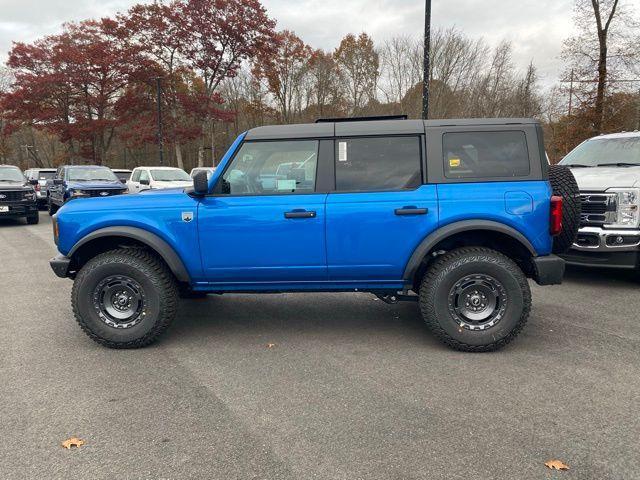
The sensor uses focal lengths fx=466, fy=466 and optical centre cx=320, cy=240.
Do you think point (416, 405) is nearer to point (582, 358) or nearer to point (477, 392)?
point (477, 392)

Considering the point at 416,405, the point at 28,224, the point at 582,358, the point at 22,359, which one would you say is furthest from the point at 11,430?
the point at 28,224

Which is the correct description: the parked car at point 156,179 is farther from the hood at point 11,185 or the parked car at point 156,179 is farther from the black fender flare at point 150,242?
the black fender flare at point 150,242

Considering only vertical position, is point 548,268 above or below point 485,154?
below

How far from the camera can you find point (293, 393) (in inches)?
132

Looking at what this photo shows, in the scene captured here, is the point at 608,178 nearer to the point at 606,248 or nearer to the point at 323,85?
the point at 606,248

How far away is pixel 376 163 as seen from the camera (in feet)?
13.6

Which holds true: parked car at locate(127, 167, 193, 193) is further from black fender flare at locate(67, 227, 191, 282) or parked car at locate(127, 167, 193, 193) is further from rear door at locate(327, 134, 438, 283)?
rear door at locate(327, 134, 438, 283)

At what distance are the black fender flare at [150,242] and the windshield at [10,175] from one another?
12.9 metres

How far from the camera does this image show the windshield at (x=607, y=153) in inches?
275

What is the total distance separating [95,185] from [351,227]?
42.4 feet

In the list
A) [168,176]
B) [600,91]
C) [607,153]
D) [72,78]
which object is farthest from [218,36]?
[607,153]

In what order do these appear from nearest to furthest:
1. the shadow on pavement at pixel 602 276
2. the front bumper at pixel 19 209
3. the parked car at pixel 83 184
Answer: the shadow on pavement at pixel 602 276
the front bumper at pixel 19 209
the parked car at pixel 83 184

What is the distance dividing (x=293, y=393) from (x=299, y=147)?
6.97 ft

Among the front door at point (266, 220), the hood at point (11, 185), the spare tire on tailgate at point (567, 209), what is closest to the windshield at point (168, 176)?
the hood at point (11, 185)
